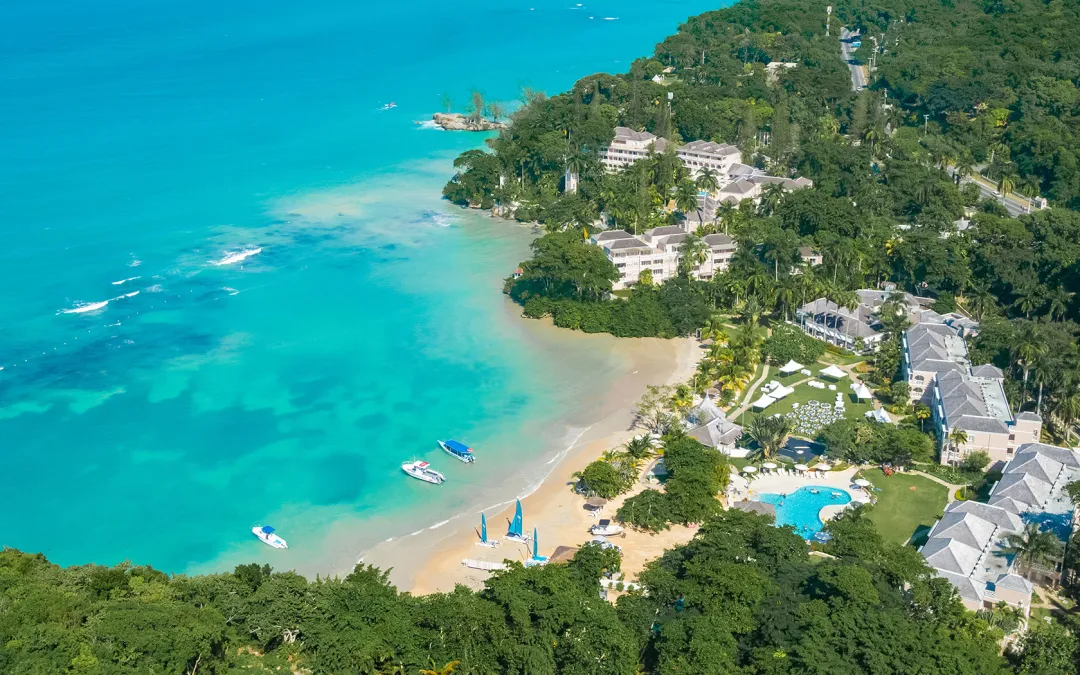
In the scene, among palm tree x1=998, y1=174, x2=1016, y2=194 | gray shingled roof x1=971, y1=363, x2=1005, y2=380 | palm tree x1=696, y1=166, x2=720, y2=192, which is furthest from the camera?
palm tree x1=998, y1=174, x2=1016, y2=194

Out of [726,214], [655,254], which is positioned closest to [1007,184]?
[726,214]

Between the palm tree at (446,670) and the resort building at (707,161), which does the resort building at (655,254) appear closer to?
the resort building at (707,161)

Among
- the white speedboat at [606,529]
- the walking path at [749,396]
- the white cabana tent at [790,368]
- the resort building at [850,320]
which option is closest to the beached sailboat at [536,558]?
the white speedboat at [606,529]

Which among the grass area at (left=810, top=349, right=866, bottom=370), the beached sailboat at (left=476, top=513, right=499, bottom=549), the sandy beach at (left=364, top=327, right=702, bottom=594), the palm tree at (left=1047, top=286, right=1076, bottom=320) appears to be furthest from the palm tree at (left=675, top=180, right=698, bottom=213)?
the beached sailboat at (left=476, top=513, right=499, bottom=549)

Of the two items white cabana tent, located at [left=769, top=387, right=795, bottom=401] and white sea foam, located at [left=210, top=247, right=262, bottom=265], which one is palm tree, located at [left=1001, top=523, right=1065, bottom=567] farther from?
white sea foam, located at [left=210, top=247, right=262, bottom=265]

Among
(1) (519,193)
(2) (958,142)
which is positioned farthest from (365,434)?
(2) (958,142)

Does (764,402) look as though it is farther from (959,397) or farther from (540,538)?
(540,538)
